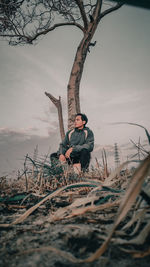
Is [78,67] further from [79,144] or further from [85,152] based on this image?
[85,152]

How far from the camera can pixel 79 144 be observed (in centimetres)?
401

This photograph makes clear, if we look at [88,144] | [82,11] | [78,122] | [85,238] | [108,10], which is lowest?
[85,238]

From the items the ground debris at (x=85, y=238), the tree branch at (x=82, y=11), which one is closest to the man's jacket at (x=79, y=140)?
the ground debris at (x=85, y=238)

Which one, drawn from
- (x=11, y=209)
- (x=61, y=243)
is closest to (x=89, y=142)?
(x=11, y=209)

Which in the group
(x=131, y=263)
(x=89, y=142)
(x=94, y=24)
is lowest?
(x=131, y=263)

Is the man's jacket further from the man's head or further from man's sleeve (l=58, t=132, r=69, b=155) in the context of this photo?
the man's head

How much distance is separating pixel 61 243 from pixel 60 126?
5.02 meters

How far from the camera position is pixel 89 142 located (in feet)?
12.9

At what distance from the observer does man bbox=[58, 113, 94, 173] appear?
11.9ft

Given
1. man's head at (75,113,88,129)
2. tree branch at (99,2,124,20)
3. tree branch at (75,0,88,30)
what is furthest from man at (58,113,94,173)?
tree branch at (99,2,124,20)

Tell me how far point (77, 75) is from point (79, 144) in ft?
6.98

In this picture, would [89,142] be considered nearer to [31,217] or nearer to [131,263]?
[31,217]

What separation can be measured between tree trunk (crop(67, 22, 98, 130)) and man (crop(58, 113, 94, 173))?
0.48 metres

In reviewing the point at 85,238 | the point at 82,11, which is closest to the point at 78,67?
the point at 82,11
